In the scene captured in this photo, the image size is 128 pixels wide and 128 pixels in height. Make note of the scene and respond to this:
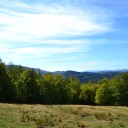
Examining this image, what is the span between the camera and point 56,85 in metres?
106

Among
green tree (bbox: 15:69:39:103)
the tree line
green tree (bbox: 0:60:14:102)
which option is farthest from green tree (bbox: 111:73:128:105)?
green tree (bbox: 0:60:14:102)

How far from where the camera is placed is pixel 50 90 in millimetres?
100938

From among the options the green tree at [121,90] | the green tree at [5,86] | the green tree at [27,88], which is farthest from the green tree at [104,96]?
the green tree at [5,86]

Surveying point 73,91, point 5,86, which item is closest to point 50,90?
point 73,91

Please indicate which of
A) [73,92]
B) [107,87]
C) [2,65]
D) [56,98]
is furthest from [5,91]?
[107,87]

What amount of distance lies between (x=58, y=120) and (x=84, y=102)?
81460mm

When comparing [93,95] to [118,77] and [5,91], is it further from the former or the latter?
[5,91]

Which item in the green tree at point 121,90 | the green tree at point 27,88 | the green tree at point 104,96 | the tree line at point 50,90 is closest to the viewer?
the tree line at point 50,90

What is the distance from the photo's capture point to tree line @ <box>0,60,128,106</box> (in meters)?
85.9

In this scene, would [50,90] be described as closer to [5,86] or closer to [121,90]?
[5,86]

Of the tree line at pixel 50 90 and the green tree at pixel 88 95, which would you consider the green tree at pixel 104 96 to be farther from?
the green tree at pixel 88 95

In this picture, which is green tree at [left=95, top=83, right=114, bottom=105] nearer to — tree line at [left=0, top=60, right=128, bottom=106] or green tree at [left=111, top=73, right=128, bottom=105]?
tree line at [left=0, top=60, right=128, bottom=106]

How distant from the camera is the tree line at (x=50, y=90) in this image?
8594 cm

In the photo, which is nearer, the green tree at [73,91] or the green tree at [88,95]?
the green tree at [73,91]
